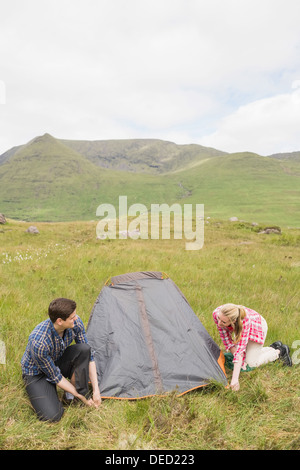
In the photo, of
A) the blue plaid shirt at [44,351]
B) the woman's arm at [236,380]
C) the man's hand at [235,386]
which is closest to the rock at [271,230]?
the woman's arm at [236,380]

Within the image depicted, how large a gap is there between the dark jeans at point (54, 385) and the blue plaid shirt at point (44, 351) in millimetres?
119

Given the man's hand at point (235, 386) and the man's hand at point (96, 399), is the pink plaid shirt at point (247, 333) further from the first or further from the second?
the man's hand at point (96, 399)

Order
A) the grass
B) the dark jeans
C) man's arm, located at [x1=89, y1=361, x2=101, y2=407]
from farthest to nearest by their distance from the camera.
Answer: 1. man's arm, located at [x1=89, y1=361, x2=101, y2=407]
2. the dark jeans
3. the grass

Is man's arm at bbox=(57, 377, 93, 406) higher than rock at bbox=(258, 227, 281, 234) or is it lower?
lower

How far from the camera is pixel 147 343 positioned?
16.1 feet

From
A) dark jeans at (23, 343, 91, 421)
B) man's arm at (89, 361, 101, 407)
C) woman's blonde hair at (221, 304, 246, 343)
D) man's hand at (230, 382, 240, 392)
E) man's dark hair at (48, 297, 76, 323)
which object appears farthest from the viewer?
woman's blonde hair at (221, 304, 246, 343)

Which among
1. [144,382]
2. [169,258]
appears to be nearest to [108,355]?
[144,382]

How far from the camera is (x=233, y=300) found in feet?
26.7

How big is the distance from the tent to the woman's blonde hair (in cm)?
54

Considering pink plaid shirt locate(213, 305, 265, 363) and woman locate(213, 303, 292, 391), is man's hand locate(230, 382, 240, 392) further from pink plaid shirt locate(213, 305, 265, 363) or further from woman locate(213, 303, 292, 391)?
pink plaid shirt locate(213, 305, 265, 363)

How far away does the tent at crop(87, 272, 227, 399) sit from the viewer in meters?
4.42

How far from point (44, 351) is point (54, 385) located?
2.40 feet

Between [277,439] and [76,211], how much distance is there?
668 ft

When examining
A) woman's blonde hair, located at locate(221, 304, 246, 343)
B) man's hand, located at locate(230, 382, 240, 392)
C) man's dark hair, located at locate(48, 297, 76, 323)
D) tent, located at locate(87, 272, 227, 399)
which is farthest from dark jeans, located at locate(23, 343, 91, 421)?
woman's blonde hair, located at locate(221, 304, 246, 343)
